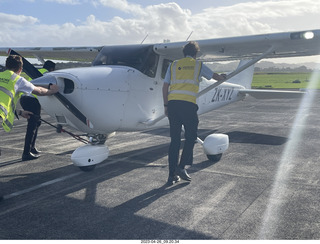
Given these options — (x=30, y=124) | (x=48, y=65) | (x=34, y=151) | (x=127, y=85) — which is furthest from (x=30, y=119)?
(x=127, y=85)

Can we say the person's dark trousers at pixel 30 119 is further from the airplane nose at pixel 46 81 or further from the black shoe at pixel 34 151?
the airplane nose at pixel 46 81

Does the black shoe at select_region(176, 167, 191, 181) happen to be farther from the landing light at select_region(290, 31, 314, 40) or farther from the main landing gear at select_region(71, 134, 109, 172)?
the landing light at select_region(290, 31, 314, 40)

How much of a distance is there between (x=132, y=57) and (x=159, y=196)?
115 inches

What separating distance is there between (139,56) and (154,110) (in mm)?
1079

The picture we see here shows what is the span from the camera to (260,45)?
6.25 m

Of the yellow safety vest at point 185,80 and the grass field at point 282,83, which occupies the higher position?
the grass field at point 282,83

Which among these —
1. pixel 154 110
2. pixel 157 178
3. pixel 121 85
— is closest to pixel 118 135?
pixel 154 110

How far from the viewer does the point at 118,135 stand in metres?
8.66

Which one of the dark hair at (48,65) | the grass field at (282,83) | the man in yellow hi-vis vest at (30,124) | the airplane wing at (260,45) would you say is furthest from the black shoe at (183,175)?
the grass field at (282,83)

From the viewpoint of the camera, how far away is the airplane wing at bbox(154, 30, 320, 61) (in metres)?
5.61

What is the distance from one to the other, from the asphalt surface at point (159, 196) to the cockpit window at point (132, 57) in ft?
5.75

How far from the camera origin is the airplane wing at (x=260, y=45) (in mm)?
5609

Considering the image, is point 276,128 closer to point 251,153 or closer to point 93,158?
point 251,153

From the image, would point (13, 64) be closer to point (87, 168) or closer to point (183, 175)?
point (87, 168)
